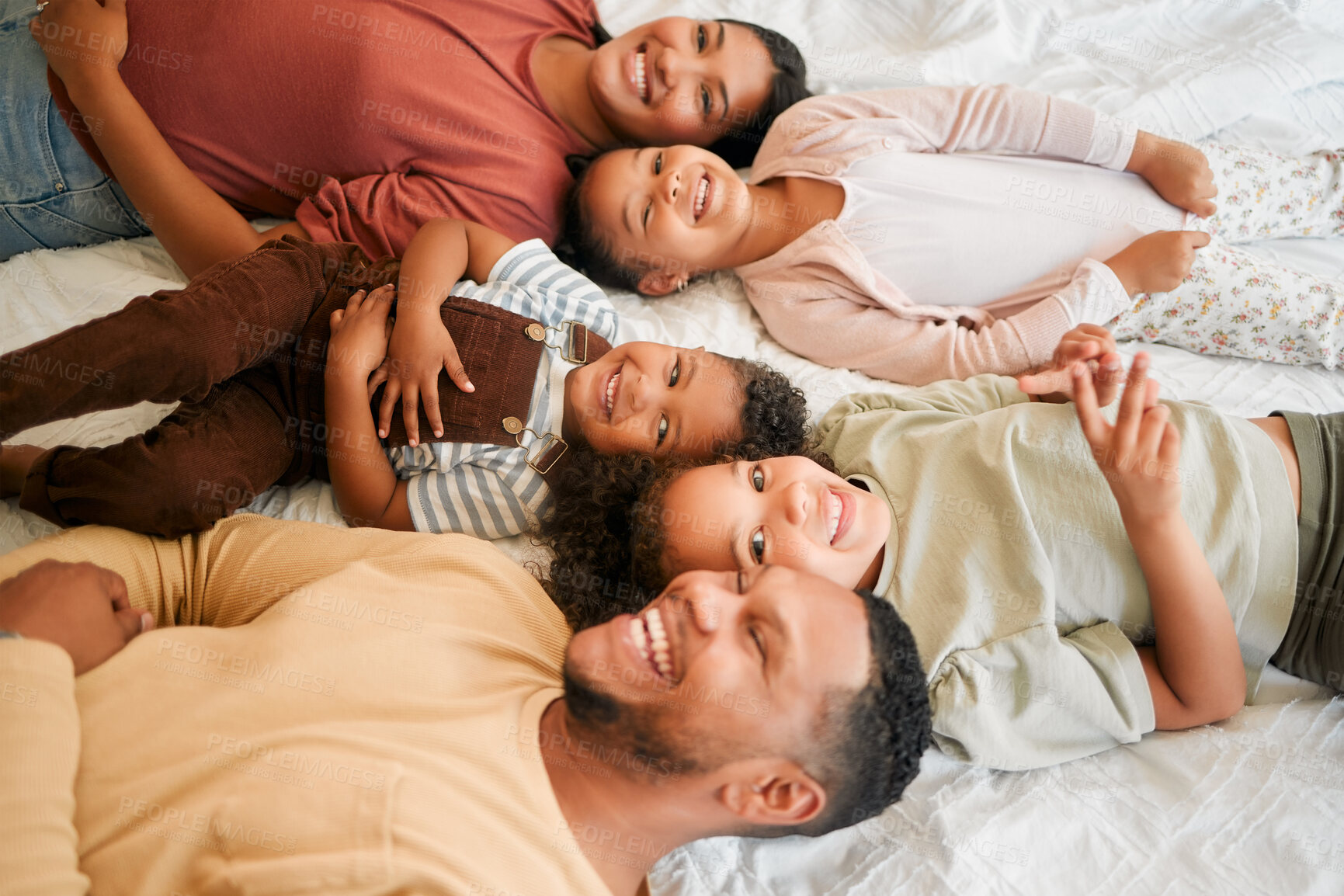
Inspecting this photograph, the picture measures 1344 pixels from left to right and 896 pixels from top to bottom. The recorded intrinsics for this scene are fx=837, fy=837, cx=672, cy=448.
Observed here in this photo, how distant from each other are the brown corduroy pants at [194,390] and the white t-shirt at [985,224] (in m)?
1.10

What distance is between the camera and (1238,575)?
50.0 inches

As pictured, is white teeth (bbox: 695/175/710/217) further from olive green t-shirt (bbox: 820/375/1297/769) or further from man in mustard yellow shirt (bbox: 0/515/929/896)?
man in mustard yellow shirt (bbox: 0/515/929/896)

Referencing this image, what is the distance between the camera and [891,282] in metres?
1.80

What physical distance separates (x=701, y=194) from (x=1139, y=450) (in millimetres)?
1023

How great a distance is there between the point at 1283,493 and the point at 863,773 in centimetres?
86

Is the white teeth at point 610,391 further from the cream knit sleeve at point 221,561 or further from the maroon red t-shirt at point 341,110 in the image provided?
the maroon red t-shirt at point 341,110

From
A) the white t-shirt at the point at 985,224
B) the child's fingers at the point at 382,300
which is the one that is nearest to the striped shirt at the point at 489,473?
the child's fingers at the point at 382,300

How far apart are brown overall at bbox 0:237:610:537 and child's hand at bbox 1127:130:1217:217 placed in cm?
129

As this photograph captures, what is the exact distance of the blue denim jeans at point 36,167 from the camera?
1558 millimetres

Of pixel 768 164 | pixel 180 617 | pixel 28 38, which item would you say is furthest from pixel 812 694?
pixel 28 38

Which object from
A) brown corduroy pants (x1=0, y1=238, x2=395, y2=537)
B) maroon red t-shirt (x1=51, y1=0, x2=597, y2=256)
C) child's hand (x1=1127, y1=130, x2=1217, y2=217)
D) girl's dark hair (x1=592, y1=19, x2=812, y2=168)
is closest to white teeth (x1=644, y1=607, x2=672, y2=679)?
brown corduroy pants (x1=0, y1=238, x2=395, y2=537)

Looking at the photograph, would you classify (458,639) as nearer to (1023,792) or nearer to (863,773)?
(863,773)

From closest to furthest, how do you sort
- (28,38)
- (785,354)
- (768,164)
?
(28,38), (785,354), (768,164)

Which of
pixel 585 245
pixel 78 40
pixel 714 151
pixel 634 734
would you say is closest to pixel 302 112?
pixel 78 40
